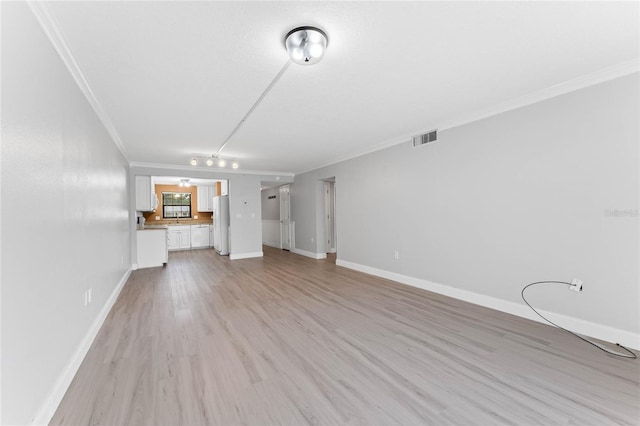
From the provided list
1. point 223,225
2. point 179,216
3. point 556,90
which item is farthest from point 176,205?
point 556,90

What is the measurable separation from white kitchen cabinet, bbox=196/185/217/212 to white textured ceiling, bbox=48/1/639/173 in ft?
22.1

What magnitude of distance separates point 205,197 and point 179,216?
3.90ft

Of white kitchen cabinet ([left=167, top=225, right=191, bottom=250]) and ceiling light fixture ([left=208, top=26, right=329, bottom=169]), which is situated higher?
ceiling light fixture ([left=208, top=26, right=329, bottom=169])

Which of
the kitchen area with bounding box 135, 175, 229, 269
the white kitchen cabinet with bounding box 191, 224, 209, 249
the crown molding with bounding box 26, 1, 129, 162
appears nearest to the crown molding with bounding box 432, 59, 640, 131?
the crown molding with bounding box 26, 1, 129, 162

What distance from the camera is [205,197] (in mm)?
10164

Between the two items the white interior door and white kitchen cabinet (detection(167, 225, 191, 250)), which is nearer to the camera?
the white interior door

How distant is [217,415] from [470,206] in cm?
360

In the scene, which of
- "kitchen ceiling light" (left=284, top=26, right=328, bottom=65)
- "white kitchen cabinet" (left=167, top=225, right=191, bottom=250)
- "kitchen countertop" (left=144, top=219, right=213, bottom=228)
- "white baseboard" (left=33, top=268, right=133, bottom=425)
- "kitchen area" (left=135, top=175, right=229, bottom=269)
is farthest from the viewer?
"white kitchen cabinet" (left=167, top=225, right=191, bottom=250)

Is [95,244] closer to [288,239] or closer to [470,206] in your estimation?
[470,206]

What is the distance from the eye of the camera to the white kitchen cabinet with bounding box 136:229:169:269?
626cm

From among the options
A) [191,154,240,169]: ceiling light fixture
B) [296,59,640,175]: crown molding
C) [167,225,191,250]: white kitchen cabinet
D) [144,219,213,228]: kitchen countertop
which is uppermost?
[296,59,640,175]: crown molding

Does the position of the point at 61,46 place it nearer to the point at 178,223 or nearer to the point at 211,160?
the point at 211,160

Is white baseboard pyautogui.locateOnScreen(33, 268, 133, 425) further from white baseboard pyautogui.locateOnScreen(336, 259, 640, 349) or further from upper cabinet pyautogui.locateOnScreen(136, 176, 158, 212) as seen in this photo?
white baseboard pyautogui.locateOnScreen(336, 259, 640, 349)

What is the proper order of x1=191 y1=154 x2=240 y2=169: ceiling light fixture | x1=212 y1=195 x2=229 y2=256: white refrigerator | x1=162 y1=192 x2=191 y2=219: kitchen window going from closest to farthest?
x1=191 y1=154 x2=240 y2=169: ceiling light fixture → x1=212 y1=195 x2=229 y2=256: white refrigerator → x1=162 y1=192 x2=191 y2=219: kitchen window
